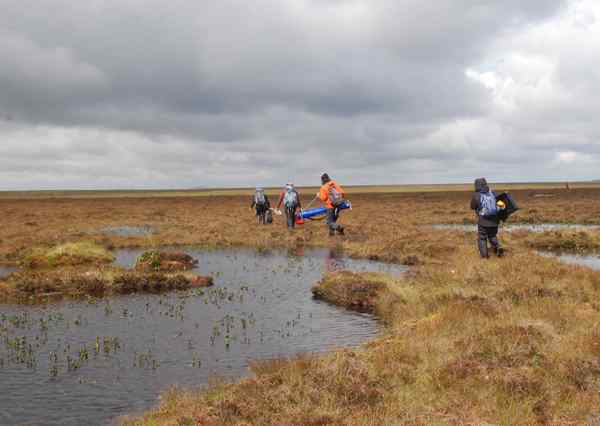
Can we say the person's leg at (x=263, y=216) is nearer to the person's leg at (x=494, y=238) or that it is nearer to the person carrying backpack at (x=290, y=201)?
the person carrying backpack at (x=290, y=201)

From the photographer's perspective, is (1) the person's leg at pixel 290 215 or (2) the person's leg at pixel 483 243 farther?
(1) the person's leg at pixel 290 215

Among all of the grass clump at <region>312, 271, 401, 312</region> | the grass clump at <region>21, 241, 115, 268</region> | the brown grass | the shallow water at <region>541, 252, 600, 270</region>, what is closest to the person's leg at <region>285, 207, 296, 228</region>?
the grass clump at <region>21, 241, 115, 268</region>

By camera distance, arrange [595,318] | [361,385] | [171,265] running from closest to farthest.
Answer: [361,385], [595,318], [171,265]

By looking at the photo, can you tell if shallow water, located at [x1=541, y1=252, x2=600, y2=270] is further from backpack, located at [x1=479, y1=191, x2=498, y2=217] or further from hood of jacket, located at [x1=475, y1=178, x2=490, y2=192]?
hood of jacket, located at [x1=475, y1=178, x2=490, y2=192]

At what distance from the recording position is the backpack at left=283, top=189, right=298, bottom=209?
30.3 m

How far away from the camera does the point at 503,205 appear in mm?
17625

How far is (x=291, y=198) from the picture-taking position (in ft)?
101

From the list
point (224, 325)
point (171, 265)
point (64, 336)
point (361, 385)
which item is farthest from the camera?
point (171, 265)

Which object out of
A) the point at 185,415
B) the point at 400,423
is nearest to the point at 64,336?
the point at 185,415

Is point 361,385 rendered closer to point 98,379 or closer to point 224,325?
point 98,379

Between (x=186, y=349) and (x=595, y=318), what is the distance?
8302 mm

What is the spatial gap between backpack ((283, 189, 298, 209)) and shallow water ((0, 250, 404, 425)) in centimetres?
1290

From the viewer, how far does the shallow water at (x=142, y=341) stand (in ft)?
27.2

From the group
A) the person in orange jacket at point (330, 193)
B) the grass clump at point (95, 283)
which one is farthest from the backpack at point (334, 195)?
the grass clump at point (95, 283)
